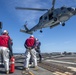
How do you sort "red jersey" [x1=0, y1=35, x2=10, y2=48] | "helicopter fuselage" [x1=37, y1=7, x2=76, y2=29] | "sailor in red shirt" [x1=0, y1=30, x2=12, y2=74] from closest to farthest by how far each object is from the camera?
"sailor in red shirt" [x1=0, y1=30, x2=12, y2=74] → "red jersey" [x1=0, y1=35, x2=10, y2=48] → "helicopter fuselage" [x1=37, y1=7, x2=76, y2=29]

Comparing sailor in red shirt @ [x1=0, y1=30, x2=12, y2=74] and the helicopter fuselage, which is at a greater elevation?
the helicopter fuselage

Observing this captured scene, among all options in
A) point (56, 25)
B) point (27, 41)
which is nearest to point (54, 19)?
point (56, 25)

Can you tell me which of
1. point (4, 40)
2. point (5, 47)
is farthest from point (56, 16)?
point (5, 47)

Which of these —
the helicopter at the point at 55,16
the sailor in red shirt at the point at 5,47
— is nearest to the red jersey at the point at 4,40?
the sailor in red shirt at the point at 5,47

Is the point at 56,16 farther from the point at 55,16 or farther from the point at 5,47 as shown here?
the point at 5,47

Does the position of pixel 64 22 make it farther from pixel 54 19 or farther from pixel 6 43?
pixel 6 43

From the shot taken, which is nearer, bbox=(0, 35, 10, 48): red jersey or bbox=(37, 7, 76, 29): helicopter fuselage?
bbox=(0, 35, 10, 48): red jersey

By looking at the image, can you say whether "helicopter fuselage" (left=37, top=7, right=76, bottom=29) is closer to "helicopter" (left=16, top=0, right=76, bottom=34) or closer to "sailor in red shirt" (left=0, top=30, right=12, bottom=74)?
"helicopter" (left=16, top=0, right=76, bottom=34)

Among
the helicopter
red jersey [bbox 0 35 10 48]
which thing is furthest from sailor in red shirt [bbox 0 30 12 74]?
the helicopter

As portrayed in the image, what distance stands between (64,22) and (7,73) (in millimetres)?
28744

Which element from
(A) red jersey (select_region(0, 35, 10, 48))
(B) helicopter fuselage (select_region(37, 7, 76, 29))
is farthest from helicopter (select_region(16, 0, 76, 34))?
(A) red jersey (select_region(0, 35, 10, 48))

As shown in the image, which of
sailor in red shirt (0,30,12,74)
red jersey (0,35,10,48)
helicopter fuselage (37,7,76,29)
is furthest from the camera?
helicopter fuselage (37,7,76,29)

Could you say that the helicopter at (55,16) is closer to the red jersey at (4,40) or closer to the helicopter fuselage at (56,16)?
the helicopter fuselage at (56,16)

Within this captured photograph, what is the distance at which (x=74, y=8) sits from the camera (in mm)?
35094
